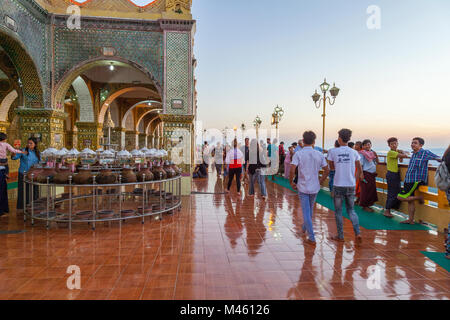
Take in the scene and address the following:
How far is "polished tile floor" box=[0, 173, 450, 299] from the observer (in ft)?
9.15

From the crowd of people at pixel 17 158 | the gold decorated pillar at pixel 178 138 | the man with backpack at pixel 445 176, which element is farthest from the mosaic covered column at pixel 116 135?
the man with backpack at pixel 445 176

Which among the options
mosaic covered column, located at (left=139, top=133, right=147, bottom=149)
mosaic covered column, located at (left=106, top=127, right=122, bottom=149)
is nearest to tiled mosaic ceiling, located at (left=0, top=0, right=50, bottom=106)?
mosaic covered column, located at (left=106, top=127, right=122, bottom=149)

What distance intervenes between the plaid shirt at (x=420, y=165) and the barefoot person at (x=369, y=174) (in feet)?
3.72

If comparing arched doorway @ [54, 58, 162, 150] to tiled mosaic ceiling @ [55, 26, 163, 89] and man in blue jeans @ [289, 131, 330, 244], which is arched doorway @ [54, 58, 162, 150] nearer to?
tiled mosaic ceiling @ [55, 26, 163, 89]

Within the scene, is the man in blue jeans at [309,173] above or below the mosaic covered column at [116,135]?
below

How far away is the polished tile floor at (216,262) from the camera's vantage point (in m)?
2.79

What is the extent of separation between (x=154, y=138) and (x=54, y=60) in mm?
21642

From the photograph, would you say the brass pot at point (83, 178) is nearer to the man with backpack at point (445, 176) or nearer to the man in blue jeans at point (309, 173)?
the man in blue jeans at point (309, 173)

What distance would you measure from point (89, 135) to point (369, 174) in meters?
11.5

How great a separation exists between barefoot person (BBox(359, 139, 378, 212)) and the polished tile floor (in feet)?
5.57

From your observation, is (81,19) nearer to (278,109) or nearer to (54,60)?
(54,60)

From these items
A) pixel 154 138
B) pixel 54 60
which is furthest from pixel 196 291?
pixel 154 138
